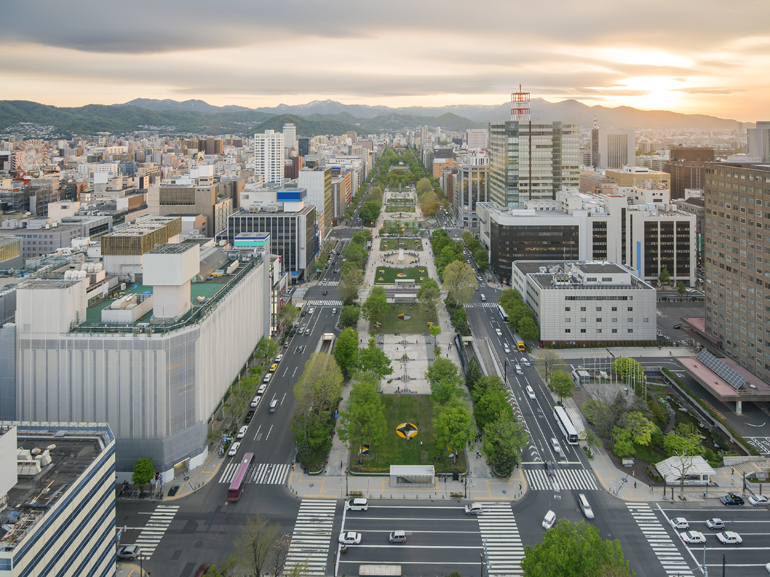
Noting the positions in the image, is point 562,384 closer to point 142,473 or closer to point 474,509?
point 474,509

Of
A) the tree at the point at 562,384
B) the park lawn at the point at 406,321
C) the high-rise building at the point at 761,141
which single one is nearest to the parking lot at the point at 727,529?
the tree at the point at 562,384

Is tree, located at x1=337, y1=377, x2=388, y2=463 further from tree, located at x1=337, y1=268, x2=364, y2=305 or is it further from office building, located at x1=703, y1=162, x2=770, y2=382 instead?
office building, located at x1=703, y1=162, x2=770, y2=382

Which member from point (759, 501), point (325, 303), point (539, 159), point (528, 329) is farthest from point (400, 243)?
point (759, 501)

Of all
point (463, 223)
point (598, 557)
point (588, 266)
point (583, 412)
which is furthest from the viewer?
point (463, 223)

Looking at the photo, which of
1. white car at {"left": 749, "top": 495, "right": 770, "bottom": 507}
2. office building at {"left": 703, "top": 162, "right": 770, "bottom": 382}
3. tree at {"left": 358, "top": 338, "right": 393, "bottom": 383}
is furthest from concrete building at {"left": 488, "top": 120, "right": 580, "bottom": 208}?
white car at {"left": 749, "top": 495, "right": 770, "bottom": 507}

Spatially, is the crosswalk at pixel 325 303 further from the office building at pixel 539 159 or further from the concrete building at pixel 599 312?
the office building at pixel 539 159

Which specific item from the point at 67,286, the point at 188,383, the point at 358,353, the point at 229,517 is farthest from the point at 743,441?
the point at 67,286

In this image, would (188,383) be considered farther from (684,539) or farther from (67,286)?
(684,539)
